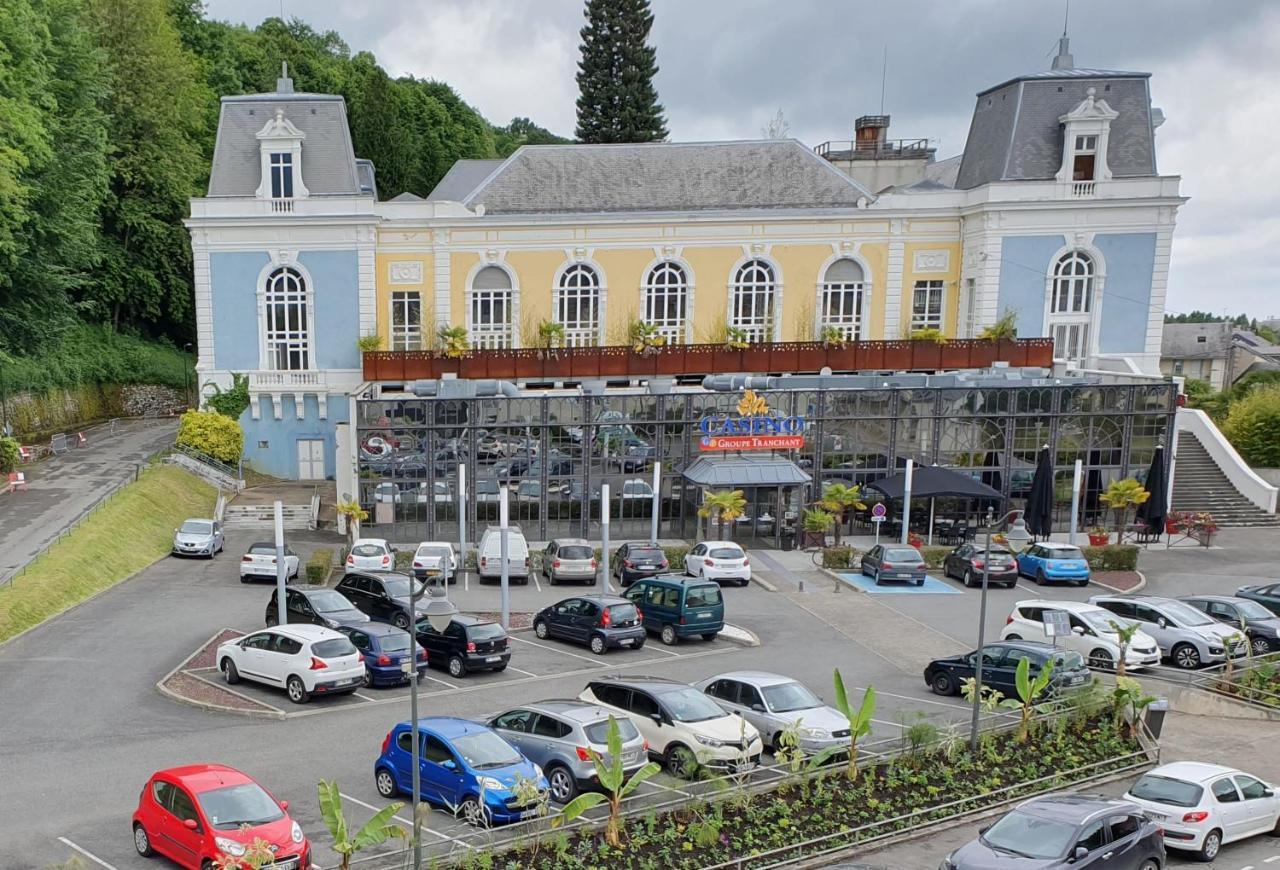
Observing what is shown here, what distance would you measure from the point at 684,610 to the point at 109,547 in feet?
59.6

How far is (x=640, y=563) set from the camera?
30.1 m

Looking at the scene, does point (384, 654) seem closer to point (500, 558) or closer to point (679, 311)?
point (500, 558)

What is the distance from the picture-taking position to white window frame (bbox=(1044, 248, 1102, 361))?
4581 cm

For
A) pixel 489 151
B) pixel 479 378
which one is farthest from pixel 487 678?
pixel 489 151

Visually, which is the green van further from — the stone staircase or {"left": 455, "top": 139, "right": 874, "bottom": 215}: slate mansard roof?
{"left": 455, "top": 139, "right": 874, "bottom": 215}: slate mansard roof

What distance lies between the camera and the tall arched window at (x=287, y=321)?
44062 millimetres

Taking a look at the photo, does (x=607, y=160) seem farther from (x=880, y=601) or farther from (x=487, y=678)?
(x=487, y=678)

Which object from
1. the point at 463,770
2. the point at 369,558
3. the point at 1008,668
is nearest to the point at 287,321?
the point at 369,558

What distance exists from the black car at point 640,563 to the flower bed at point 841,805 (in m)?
13.8

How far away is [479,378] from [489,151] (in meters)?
51.6

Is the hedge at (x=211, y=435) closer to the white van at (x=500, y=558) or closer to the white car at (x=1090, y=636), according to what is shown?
the white van at (x=500, y=558)

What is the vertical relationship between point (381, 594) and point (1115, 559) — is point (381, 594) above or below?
above

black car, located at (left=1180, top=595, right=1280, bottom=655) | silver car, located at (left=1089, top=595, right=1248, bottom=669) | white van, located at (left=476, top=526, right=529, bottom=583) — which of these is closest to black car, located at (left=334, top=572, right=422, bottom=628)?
white van, located at (left=476, top=526, right=529, bottom=583)

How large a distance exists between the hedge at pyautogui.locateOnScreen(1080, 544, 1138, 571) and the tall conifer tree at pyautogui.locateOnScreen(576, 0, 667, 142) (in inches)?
1894
